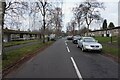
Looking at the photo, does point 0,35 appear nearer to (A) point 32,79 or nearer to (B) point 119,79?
(A) point 32,79

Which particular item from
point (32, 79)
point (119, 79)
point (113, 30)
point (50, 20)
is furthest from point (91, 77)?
point (113, 30)

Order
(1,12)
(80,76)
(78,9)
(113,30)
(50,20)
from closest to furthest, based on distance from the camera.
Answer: (80,76)
(1,12)
(50,20)
(78,9)
(113,30)

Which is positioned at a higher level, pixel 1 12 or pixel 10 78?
pixel 1 12

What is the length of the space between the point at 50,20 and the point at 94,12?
429 inches

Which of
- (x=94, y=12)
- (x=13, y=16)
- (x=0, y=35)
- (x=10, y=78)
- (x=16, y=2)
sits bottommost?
(x=10, y=78)

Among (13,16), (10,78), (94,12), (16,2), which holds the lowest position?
(10,78)

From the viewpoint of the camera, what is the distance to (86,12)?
48875 mm

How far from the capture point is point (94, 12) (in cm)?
4869

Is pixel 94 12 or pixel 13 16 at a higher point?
pixel 94 12

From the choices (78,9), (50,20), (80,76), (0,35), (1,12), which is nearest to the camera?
(80,76)

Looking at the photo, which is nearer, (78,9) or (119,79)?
(119,79)

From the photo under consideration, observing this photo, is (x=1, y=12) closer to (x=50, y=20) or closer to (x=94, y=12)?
(x=50, y=20)

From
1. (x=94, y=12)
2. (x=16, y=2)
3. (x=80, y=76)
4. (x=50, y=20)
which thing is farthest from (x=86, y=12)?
(x=80, y=76)

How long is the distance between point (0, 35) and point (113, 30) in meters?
56.0
